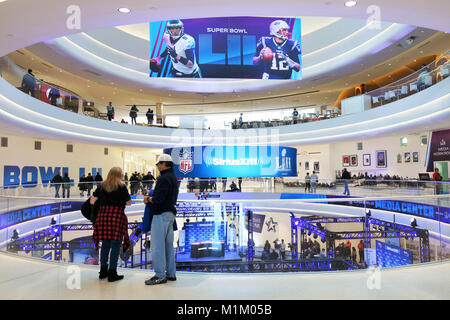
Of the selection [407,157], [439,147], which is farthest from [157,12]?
[407,157]

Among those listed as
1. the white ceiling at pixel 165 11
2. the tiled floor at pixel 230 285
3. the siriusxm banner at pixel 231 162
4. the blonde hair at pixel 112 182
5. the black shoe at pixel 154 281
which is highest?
the white ceiling at pixel 165 11

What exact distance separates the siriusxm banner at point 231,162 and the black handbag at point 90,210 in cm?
943

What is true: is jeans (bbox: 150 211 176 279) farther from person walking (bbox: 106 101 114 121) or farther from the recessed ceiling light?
person walking (bbox: 106 101 114 121)

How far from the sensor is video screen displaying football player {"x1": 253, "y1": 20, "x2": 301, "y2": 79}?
1484 centimetres

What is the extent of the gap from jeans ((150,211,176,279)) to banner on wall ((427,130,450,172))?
16.1 metres

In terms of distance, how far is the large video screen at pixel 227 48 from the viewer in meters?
14.9

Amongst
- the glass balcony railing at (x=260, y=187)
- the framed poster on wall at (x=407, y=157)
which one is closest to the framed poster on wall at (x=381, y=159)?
the framed poster on wall at (x=407, y=157)

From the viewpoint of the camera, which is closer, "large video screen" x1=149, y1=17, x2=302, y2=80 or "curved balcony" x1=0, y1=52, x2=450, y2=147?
"curved balcony" x1=0, y1=52, x2=450, y2=147

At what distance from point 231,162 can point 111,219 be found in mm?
9764

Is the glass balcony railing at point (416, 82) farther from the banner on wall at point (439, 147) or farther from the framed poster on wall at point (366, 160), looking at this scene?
the framed poster on wall at point (366, 160)

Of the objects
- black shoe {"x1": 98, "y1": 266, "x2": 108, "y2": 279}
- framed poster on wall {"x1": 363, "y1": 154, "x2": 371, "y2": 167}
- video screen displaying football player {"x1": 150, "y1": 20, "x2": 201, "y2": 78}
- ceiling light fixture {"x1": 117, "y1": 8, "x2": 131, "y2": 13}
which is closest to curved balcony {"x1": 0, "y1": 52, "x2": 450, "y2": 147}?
framed poster on wall {"x1": 363, "y1": 154, "x2": 371, "y2": 167}

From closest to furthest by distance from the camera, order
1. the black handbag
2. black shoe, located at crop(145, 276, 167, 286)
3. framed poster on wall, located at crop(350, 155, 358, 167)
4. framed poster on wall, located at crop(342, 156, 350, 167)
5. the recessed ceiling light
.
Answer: black shoe, located at crop(145, 276, 167, 286)
the black handbag
the recessed ceiling light
framed poster on wall, located at crop(350, 155, 358, 167)
framed poster on wall, located at crop(342, 156, 350, 167)

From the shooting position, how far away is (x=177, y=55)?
15031 mm
